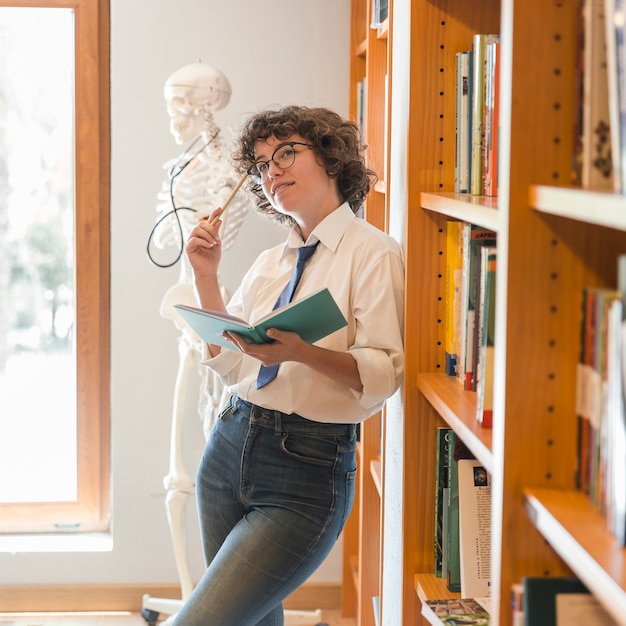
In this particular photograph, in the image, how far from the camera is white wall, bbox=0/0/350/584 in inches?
118

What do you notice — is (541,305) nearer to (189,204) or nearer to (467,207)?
(467,207)

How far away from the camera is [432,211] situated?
5.40 ft

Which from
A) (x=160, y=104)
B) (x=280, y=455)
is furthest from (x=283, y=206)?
(x=160, y=104)

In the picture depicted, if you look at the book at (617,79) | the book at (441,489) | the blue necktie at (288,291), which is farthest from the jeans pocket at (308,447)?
the book at (617,79)

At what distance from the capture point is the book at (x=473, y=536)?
60.6 inches

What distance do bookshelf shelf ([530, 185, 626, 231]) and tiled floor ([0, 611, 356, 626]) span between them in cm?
246

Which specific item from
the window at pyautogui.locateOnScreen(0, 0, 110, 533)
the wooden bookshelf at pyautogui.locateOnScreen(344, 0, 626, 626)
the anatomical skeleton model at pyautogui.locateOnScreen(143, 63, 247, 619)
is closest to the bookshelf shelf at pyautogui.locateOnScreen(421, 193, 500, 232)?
the wooden bookshelf at pyautogui.locateOnScreen(344, 0, 626, 626)

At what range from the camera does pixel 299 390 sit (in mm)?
1714

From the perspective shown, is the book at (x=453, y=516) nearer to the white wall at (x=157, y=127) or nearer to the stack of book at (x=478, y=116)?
the stack of book at (x=478, y=116)

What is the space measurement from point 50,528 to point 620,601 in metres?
2.86

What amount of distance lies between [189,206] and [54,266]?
30.9 inches

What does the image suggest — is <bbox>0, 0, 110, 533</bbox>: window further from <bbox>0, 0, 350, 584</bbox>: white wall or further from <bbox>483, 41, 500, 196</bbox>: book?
<bbox>483, 41, 500, 196</bbox>: book

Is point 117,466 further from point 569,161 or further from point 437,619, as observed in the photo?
point 569,161

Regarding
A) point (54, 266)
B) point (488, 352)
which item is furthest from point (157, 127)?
point (488, 352)
